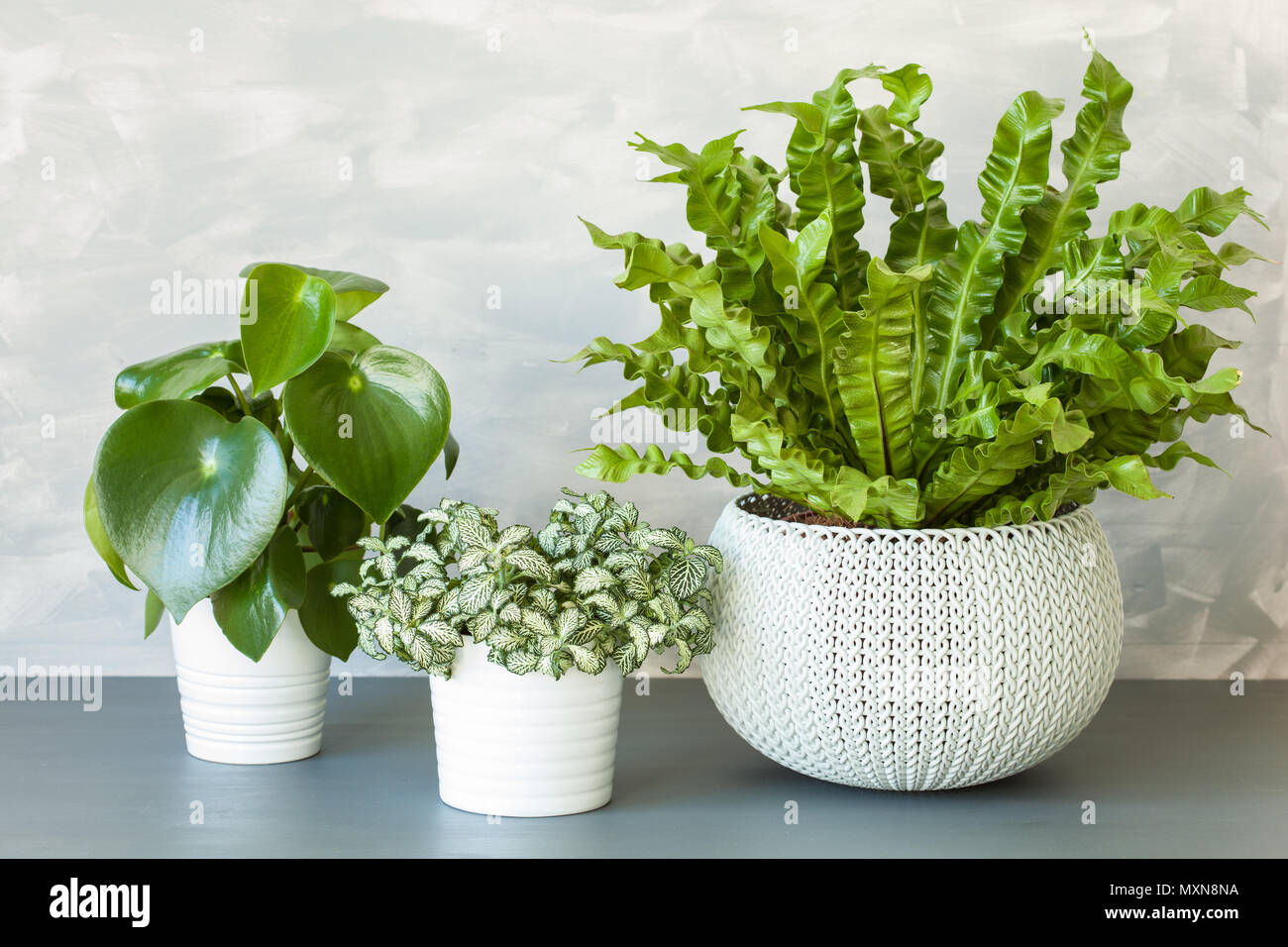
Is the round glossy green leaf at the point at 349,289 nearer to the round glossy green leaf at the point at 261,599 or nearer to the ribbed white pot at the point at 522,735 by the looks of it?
the round glossy green leaf at the point at 261,599

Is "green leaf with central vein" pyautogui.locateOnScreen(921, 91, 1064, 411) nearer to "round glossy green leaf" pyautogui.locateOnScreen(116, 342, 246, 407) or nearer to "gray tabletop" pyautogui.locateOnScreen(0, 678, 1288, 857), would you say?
"gray tabletop" pyautogui.locateOnScreen(0, 678, 1288, 857)

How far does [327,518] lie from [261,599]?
0.11 metres

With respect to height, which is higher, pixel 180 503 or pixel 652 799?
pixel 180 503

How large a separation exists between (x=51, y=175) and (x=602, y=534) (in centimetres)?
86

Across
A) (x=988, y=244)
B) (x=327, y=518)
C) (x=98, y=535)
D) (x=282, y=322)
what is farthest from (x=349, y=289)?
(x=988, y=244)

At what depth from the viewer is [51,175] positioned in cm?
148

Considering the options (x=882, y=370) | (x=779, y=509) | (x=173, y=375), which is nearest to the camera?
(x=882, y=370)

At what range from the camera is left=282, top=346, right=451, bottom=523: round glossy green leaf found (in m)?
1.04

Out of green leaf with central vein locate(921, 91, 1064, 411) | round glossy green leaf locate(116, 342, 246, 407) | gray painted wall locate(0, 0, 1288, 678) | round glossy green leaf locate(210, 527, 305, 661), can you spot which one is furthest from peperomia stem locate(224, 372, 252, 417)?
green leaf with central vein locate(921, 91, 1064, 411)

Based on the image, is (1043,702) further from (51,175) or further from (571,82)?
(51,175)

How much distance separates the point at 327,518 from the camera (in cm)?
122

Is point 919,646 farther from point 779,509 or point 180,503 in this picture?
point 180,503

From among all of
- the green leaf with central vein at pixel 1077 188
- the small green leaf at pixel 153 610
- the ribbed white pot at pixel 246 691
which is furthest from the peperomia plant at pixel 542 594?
the green leaf with central vein at pixel 1077 188
